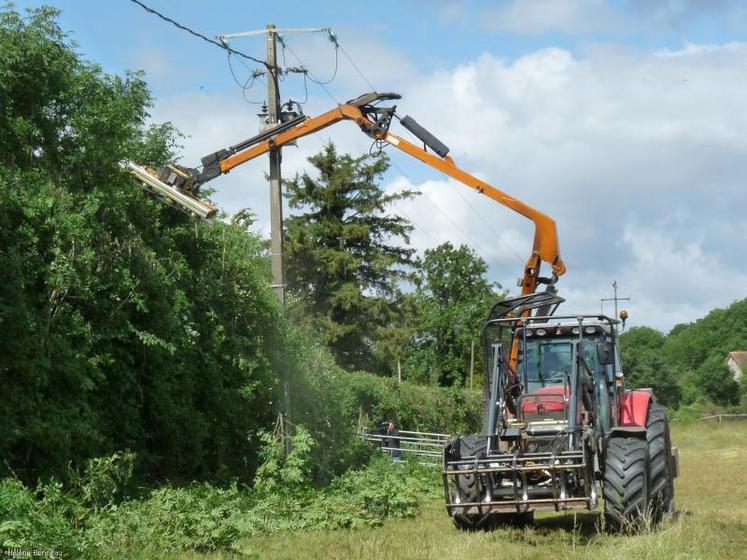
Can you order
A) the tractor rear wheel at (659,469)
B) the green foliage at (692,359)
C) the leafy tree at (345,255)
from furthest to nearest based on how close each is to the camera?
the green foliage at (692,359)
the leafy tree at (345,255)
the tractor rear wheel at (659,469)

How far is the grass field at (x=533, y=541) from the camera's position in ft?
35.2

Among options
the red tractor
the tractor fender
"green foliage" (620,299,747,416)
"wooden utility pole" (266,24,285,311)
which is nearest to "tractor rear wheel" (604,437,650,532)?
the red tractor

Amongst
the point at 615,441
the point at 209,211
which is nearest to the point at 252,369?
the point at 209,211

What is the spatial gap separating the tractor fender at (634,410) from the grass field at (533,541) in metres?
1.38

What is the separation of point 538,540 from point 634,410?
3.28 metres

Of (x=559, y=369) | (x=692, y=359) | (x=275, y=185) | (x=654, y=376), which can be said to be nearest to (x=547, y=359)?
(x=559, y=369)

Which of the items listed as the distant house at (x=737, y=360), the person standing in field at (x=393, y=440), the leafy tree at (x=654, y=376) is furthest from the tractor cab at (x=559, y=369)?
the distant house at (x=737, y=360)

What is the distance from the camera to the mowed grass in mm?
10742

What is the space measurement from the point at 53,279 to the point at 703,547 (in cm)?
851

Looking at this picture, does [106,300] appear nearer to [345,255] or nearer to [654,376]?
[345,255]

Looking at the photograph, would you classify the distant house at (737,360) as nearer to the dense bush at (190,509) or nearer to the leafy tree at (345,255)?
the leafy tree at (345,255)

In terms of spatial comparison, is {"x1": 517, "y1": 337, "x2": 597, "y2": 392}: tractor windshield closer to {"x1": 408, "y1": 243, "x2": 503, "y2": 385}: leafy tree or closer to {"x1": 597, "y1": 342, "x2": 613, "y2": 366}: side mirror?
{"x1": 597, "y1": 342, "x2": 613, "y2": 366}: side mirror

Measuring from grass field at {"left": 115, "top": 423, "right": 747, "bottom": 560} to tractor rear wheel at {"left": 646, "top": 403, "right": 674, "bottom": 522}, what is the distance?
0.73ft

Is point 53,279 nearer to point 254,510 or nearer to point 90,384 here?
point 90,384
